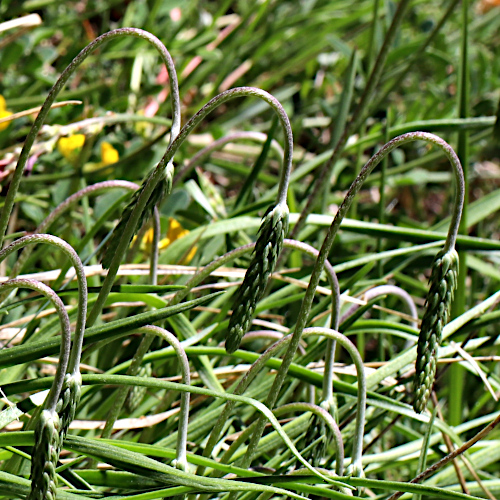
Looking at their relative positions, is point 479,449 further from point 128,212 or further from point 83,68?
point 83,68

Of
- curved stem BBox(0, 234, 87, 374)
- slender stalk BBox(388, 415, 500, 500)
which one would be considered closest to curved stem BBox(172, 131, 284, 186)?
curved stem BBox(0, 234, 87, 374)

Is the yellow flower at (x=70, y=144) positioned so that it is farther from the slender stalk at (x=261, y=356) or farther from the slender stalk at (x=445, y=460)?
the slender stalk at (x=445, y=460)

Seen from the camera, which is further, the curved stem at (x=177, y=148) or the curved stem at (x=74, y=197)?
the curved stem at (x=74, y=197)

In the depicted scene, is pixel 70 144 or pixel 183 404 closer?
pixel 183 404

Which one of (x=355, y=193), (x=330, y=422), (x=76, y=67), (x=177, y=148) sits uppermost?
(x=76, y=67)

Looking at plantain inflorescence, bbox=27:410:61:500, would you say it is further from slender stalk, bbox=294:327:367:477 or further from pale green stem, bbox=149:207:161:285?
pale green stem, bbox=149:207:161:285

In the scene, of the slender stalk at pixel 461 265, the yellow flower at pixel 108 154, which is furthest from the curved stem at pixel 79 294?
the yellow flower at pixel 108 154

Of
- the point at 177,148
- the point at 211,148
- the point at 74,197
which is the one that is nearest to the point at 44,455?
the point at 177,148

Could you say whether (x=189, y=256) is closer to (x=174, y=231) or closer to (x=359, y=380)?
(x=174, y=231)
